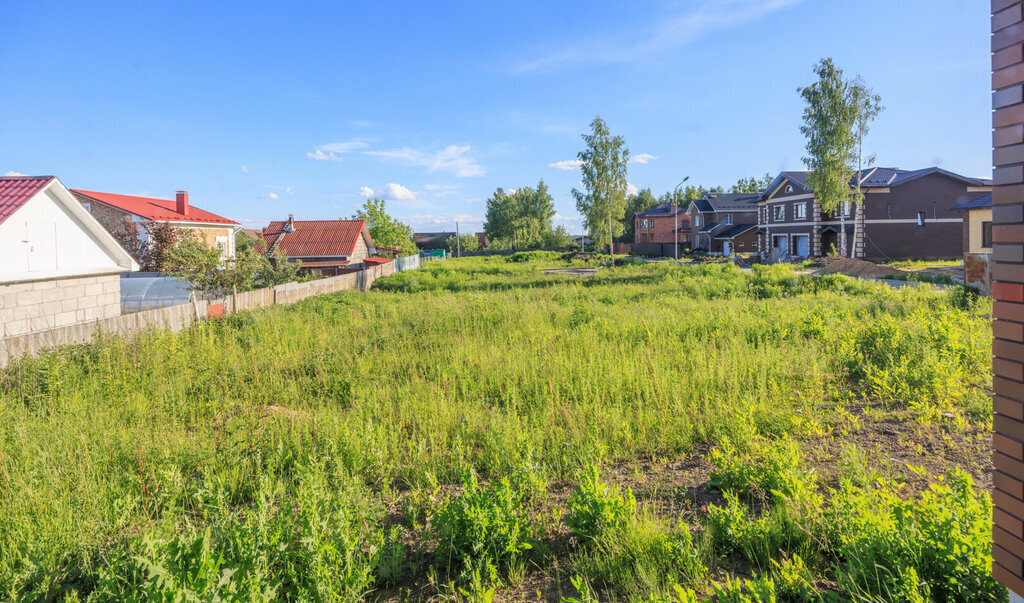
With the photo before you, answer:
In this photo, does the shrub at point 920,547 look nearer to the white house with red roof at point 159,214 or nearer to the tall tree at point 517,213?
the white house with red roof at point 159,214

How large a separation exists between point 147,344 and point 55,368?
5.56ft

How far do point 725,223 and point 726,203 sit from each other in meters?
3.24

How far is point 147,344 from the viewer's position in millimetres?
9461

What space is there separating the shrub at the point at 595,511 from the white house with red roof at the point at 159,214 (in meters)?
27.4

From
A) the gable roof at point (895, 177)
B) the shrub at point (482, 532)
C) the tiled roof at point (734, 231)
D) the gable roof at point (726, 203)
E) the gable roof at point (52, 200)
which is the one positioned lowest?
the shrub at point (482, 532)

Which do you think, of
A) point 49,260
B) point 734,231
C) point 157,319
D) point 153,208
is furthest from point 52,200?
point 734,231

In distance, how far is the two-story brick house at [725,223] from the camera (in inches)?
2200

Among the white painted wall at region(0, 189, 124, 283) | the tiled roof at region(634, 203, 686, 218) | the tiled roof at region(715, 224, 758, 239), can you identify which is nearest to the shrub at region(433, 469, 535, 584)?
the white painted wall at region(0, 189, 124, 283)

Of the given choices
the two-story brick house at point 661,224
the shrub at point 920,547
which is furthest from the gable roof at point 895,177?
the shrub at point 920,547

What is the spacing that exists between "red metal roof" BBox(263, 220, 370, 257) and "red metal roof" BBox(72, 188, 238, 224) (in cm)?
741

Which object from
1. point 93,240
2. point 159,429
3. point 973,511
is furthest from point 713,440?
point 93,240

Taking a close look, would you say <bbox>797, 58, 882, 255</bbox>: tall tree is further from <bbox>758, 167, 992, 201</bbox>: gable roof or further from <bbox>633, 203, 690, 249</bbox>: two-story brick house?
<bbox>633, 203, 690, 249</bbox>: two-story brick house

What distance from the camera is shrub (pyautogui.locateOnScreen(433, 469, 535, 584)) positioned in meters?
3.60

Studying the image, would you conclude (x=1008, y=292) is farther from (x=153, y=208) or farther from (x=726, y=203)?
(x=726, y=203)
